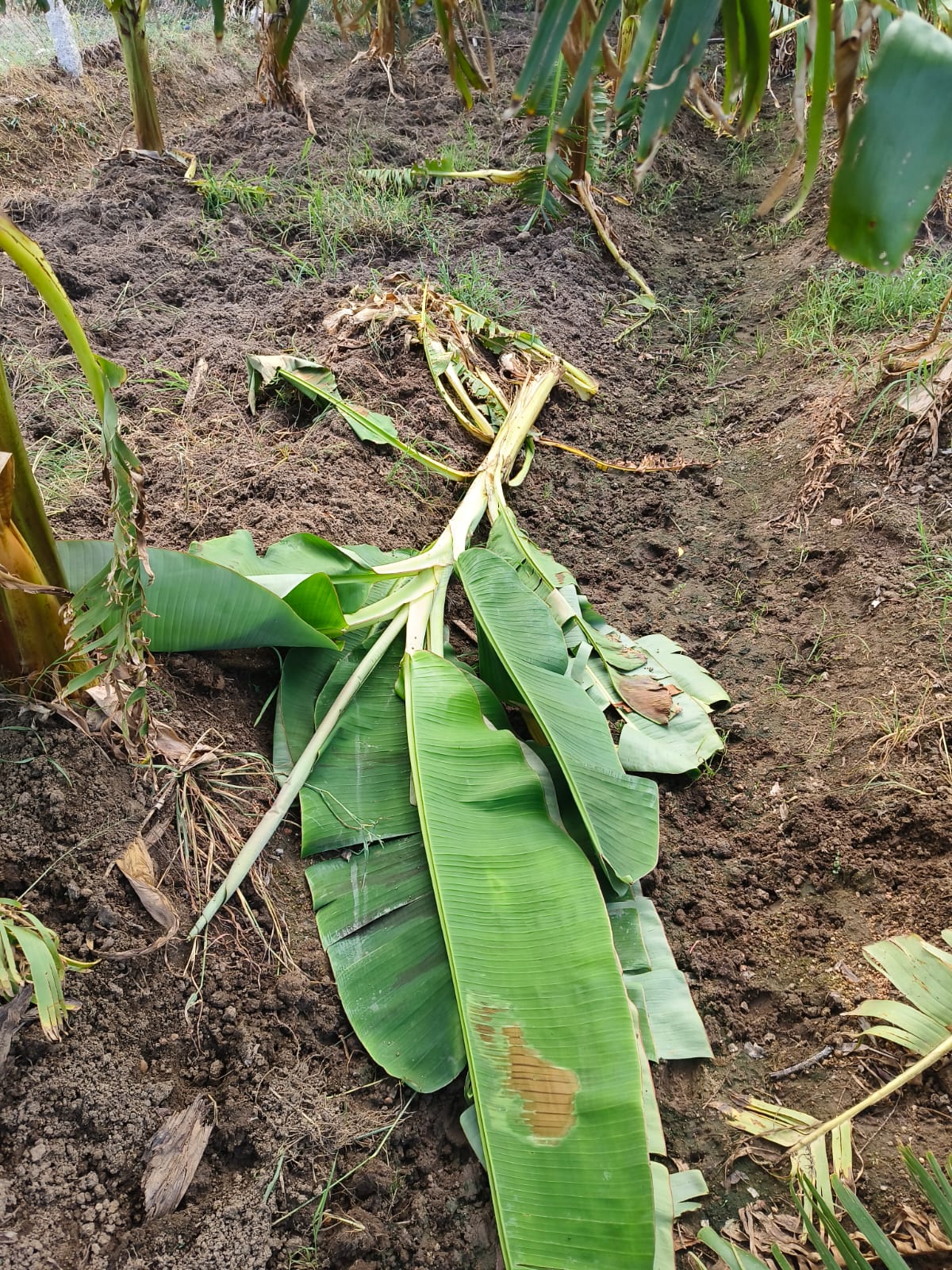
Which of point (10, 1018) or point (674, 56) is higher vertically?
point (674, 56)

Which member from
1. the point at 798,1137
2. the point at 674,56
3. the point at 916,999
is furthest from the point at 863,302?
the point at 798,1137

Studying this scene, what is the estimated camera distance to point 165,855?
1.34m

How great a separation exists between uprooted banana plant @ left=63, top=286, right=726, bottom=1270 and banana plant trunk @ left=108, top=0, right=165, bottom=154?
3.19 meters

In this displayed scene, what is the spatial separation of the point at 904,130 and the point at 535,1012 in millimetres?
1116

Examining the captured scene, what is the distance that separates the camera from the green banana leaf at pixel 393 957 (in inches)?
48.3

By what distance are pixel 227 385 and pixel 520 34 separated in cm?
565

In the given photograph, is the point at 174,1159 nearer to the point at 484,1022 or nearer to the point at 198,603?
the point at 484,1022

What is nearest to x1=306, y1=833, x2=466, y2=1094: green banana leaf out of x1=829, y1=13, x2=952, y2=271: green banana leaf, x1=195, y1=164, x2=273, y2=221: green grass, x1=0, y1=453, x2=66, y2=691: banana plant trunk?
x1=0, y1=453, x2=66, y2=691: banana plant trunk

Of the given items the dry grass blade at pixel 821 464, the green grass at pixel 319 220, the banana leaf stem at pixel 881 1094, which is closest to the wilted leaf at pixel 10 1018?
the banana leaf stem at pixel 881 1094

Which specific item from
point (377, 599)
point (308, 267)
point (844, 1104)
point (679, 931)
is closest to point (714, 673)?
point (679, 931)

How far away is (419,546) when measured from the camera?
7.50ft

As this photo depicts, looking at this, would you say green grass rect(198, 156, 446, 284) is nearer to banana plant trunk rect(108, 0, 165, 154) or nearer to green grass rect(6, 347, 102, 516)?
banana plant trunk rect(108, 0, 165, 154)

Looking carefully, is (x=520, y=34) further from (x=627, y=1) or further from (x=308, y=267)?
(x=627, y=1)

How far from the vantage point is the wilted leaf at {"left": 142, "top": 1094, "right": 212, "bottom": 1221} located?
105cm
